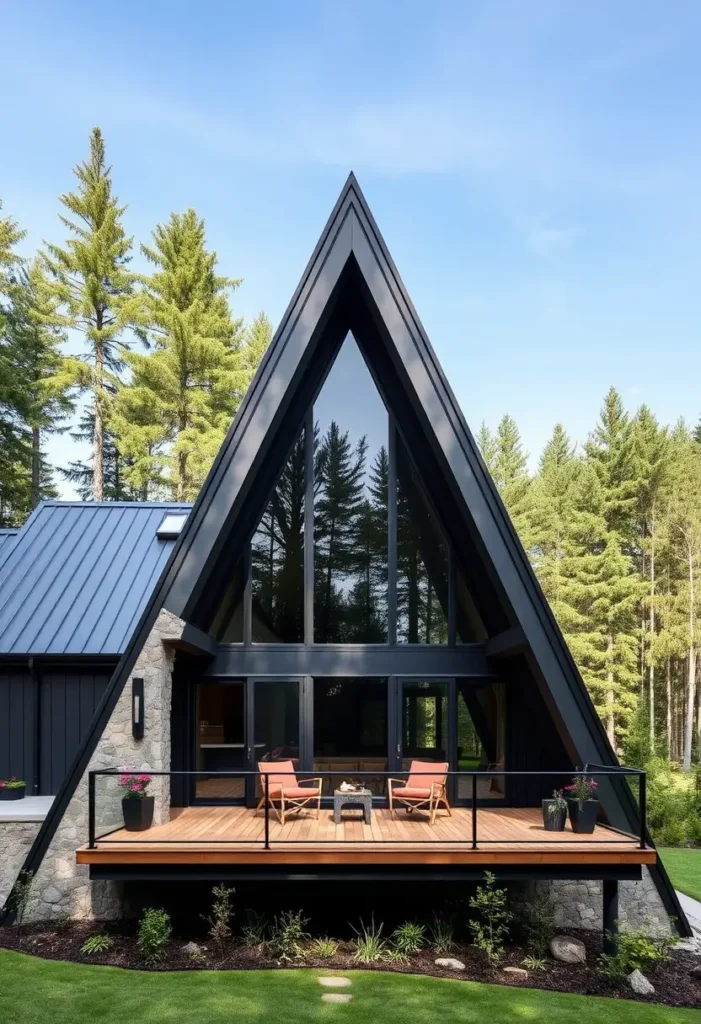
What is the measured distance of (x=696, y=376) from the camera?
39438mm

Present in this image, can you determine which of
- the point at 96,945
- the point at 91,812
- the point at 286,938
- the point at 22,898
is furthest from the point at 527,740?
the point at 22,898

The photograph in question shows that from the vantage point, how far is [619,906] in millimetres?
8859

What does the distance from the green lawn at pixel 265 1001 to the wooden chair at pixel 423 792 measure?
2325mm

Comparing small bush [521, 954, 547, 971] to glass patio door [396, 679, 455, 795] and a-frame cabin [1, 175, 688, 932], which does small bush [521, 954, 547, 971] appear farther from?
glass patio door [396, 679, 455, 795]

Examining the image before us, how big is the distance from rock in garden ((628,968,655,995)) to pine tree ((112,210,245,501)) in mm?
20390

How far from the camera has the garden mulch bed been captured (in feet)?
24.3

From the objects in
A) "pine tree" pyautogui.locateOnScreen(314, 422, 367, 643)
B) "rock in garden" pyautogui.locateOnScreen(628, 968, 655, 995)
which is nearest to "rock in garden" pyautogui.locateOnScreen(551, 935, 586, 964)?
"rock in garden" pyautogui.locateOnScreen(628, 968, 655, 995)

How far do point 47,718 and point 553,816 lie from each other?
744 centimetres

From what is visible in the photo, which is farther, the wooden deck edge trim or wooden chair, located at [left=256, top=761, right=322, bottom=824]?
wooden chair, located at [left=256, top=761, right=322, bottom=824]

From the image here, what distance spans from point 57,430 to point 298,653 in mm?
21229

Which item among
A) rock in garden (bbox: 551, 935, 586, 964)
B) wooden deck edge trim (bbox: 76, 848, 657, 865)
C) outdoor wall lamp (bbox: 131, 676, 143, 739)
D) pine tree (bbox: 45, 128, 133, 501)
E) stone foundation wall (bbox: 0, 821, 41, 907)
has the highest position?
pine tree (bbox: 45, 128, 133, 501)

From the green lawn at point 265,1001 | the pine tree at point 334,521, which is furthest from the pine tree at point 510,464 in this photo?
the green lawn at point 265,1001

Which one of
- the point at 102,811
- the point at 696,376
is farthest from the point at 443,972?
the point at 696,376

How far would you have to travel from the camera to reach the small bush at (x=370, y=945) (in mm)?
7929
